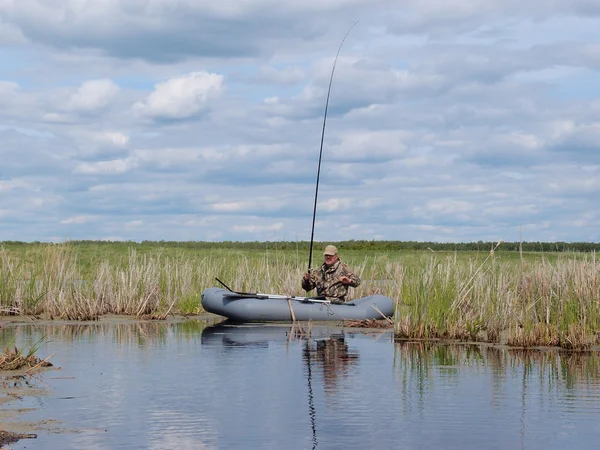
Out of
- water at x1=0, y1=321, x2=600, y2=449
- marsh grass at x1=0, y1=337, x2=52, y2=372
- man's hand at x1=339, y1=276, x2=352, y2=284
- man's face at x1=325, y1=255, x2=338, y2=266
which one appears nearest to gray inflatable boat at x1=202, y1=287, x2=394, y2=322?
man's hand at x1=339, y1=276, x2=352, y2=284

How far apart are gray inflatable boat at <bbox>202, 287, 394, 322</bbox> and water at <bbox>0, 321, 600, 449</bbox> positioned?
263 centimetres

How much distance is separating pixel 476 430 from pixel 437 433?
1.33ft

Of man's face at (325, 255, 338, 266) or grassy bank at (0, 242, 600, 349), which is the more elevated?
man's face at (325, 255, 338, 266)

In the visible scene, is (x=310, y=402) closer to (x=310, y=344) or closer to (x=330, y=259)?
(x=310, y=344)

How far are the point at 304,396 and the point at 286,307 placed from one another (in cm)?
894

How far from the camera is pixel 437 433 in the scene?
27.9 ft

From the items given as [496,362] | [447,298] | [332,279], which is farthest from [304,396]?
[332,279]

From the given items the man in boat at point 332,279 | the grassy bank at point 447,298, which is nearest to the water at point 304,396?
the grassy bank at point 447,298

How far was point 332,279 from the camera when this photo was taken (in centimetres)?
1906

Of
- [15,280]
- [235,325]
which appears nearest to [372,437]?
[235,325]

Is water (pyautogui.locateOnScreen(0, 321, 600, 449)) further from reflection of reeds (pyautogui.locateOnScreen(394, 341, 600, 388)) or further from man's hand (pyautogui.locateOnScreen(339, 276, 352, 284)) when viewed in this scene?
man's hand (pyautogui.locateOnScreen(339, 276, 352, 284))

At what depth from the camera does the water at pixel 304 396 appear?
27.1 feet

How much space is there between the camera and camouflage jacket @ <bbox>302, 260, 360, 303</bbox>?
18723 mm

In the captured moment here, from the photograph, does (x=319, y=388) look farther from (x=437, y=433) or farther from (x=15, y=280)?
(x=15, y=280)
